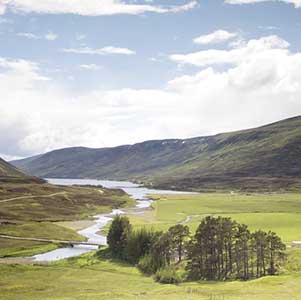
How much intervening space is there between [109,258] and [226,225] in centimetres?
3165

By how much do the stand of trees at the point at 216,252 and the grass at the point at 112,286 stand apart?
486 cm

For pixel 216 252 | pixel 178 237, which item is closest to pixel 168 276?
pixel 216 252

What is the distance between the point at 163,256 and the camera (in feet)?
334

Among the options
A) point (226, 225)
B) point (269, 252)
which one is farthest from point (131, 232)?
point (269, 252)

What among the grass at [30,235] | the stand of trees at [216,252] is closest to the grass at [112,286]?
the stand of trees at [216,252]

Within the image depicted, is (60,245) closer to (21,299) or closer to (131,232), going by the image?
(131,232)

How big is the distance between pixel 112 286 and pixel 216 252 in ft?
80.5

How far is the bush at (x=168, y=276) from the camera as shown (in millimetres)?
90312

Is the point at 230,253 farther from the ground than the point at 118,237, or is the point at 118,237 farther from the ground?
the point at 118,237

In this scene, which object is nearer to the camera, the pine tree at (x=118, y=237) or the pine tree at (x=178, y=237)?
the pine tree at (x=178, y=237)

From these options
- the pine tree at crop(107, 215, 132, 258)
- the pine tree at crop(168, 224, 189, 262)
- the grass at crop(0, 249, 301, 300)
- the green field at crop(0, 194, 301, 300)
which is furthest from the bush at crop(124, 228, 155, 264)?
the pine tree at crop(168, 224, 189, 262)

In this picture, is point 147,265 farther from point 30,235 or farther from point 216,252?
point 30,235

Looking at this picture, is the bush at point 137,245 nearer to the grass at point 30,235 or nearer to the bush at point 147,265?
the bush at point 147,265

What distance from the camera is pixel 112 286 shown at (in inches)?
3381
